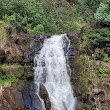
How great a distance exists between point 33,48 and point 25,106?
557 centimetres

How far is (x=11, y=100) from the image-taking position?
717 inches

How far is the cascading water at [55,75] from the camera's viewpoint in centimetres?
1942

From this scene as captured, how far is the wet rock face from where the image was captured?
58.7ft

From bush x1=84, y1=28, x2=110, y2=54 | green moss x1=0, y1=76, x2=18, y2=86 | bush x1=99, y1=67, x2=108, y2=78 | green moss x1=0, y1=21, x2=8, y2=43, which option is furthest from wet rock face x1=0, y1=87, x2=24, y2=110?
bush x1=84, y1=28, x2=110, y2=54

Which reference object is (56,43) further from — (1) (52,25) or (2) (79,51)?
(1) (52,25)

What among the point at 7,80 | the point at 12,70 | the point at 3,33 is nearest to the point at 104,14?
the point at 3,33

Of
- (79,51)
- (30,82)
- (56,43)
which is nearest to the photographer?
(30,82)

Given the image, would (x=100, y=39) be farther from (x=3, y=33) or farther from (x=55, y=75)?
(x=3, y=33)

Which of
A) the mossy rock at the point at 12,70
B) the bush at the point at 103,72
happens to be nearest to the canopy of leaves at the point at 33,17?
the mossy rock at the point at 12,70

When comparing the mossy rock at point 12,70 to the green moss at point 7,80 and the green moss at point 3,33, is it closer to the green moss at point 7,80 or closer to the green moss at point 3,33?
the green moss at point 7,80

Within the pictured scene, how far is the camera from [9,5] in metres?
29.4

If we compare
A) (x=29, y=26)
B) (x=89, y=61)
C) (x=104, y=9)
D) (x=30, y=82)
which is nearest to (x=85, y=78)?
(x=89, y=61)

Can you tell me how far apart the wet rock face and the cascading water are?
1403mm

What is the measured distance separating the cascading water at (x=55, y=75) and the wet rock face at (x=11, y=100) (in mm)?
1403
